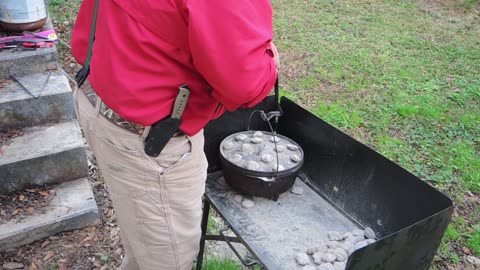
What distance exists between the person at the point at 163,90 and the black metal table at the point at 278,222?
1.27 feet

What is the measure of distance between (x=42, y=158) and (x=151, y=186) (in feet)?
4.96

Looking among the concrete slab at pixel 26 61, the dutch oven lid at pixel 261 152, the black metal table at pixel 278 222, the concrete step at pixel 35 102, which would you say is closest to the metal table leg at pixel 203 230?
the black metal table at pixel 278 222

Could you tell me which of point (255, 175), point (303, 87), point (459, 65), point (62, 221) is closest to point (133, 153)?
point (255, 175)

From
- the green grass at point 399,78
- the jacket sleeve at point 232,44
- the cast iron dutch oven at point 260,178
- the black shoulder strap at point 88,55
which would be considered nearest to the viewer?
the jacket sleeve at point 232,44

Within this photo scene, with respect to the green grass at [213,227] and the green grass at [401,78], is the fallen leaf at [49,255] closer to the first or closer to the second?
the green grass at [213,227]

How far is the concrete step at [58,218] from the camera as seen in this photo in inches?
102

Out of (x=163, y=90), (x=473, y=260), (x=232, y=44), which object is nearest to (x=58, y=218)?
(x=163, y=90)

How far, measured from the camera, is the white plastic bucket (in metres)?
3.02

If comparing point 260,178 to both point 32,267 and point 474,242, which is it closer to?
point 32,267

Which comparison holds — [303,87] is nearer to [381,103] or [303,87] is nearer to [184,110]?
[381,103]

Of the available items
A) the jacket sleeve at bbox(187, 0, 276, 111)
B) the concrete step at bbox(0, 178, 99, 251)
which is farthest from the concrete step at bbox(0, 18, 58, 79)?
the jacket sleeve at bbox(187, 0, 276, 111)

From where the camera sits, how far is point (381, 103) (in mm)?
4348

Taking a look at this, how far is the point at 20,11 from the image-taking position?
304 centimetres

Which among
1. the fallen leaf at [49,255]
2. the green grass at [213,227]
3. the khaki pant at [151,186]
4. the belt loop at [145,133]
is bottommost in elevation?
the fallen leaf at [49,255]
